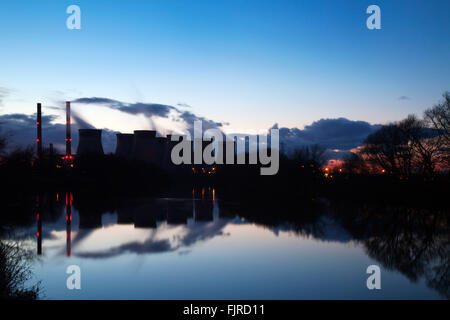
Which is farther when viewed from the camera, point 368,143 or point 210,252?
point 368,143

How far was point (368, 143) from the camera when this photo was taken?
35594 millimetres

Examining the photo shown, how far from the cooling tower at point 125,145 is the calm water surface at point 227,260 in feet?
172

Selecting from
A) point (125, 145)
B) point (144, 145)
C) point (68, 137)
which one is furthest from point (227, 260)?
point (125, 145)

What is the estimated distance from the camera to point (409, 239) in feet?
34.4

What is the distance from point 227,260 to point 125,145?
198ft

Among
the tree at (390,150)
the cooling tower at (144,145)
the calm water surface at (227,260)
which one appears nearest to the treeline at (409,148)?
the tree at (390,150)

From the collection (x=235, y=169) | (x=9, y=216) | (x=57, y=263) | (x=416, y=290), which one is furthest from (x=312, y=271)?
(x=235, y=169)

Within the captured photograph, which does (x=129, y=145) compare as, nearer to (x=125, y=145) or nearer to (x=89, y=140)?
(x=125, y=145)

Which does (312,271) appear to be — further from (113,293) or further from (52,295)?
(52,295)

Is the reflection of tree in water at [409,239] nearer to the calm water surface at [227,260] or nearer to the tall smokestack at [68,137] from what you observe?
the calm water surface at [227,260]

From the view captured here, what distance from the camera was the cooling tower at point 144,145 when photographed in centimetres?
6350

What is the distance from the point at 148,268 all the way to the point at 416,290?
4943 millimetres

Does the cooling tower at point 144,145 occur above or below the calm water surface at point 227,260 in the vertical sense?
above

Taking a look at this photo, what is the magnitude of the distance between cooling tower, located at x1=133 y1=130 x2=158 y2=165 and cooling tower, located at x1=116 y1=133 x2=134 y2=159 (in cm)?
214
